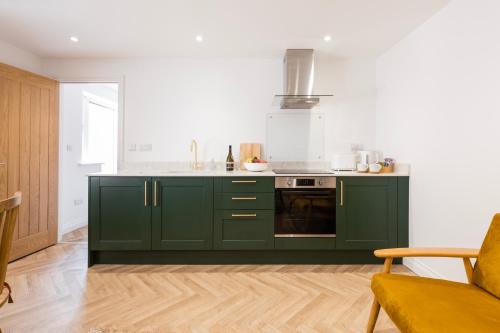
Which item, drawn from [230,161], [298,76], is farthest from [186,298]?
[298,76]

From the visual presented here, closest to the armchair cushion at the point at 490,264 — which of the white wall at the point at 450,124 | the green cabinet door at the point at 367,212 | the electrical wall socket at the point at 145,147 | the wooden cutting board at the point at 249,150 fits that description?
the white wall at the point at 450,124

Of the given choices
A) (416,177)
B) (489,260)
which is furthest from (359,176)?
(489,260)

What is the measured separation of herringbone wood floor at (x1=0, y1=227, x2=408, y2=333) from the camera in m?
1.91

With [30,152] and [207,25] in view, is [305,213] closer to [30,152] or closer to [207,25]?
[207,25]

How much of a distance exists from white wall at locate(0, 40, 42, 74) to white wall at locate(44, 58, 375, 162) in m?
0.83

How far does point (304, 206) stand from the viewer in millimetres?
2930

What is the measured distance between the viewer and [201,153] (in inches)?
141

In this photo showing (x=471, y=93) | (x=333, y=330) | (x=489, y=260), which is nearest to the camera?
(x=489, y=260)

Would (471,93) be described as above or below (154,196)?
above

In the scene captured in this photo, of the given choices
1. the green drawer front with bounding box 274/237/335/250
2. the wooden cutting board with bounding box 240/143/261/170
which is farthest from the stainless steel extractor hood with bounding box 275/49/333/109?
the green drawer front with bounding box 274/237/335/250

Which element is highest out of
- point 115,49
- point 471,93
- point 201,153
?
Answer: point 115,49

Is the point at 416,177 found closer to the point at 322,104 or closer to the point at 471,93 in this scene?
the point at 471,93

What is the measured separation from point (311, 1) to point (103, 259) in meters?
3.10

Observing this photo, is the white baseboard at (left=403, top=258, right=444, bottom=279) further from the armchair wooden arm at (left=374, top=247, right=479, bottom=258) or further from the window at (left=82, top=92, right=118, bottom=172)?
the window at (left=82, top=92, right=118, bottom=172)
